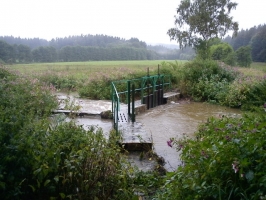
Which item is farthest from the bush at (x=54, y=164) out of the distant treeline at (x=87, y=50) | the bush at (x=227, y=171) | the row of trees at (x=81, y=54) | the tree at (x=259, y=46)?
the tree at (x=259, y=46)

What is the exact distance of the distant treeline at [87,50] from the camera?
15573mm

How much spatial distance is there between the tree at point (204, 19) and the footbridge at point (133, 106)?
10.7 metres

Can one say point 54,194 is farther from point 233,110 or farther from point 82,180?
point 233,110

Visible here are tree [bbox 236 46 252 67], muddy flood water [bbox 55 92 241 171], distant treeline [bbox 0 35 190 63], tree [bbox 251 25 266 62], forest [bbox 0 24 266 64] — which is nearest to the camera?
muddy flood water [bbox 55 92 241 171]

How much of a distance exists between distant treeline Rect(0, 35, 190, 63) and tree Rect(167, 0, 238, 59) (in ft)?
5.66

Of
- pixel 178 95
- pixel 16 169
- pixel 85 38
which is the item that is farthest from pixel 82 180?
pixel 85 38

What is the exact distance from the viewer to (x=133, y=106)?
21.0 ft

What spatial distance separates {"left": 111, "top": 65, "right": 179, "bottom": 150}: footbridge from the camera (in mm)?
5070

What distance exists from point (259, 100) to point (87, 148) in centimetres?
859

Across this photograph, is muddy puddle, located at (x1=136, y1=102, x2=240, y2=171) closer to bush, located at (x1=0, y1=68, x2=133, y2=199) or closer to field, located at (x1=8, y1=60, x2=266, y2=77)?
bush, located at (x1=0, y1=68, x2=133, y2=199)

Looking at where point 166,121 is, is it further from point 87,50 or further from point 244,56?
point 87,50

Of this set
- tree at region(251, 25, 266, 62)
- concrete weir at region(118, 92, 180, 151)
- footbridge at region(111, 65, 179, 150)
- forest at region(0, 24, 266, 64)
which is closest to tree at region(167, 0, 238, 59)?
forest at region(0, 24, 266, 64)

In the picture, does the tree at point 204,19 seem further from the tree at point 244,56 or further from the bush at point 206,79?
the bush at point 206,79

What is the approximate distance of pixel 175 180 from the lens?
2.40m
